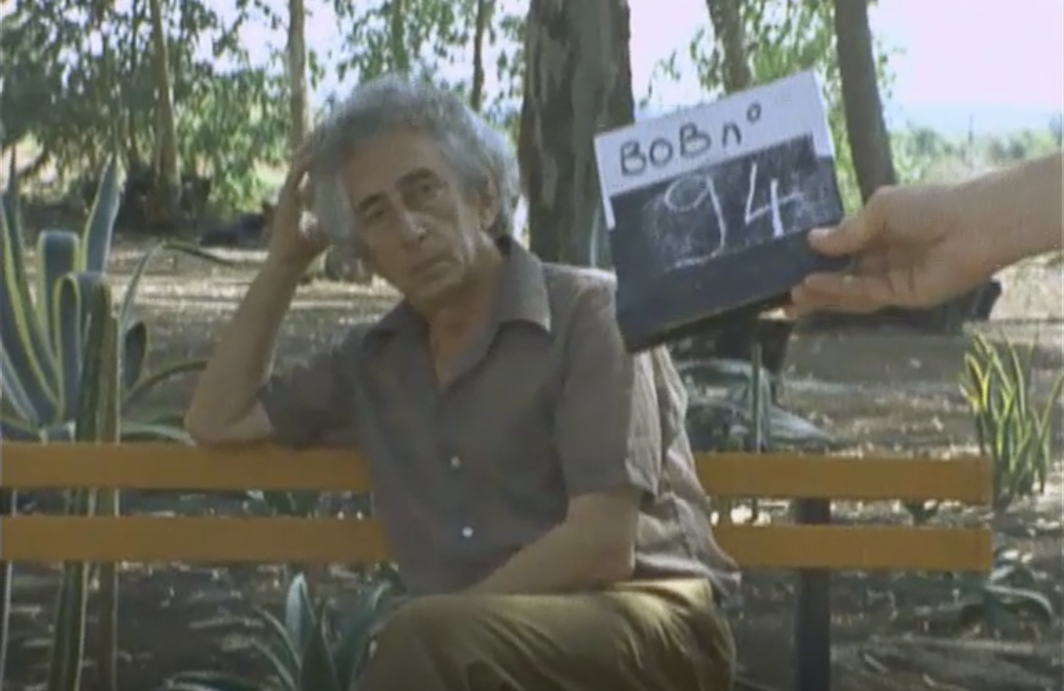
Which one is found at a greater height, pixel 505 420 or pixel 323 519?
pixel 505 420

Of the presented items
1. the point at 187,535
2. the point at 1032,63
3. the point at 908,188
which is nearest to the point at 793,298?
the point at 908,188

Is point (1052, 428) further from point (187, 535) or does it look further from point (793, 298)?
point (793, 298)

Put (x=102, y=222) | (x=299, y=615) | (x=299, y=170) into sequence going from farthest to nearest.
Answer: (x=102, y=222), (x=299, y=615), (x=299, y=170)

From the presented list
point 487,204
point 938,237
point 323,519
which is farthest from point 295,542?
point 938,237

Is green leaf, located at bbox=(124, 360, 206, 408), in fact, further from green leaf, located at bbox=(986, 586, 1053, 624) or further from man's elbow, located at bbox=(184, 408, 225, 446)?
green leaf, located at bbox=(986, 586, 1053, 624)

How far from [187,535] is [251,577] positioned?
1.07 feet

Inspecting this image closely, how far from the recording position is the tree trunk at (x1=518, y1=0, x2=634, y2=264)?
9.32 feet

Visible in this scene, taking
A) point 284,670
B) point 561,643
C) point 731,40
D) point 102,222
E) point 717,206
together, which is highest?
point 731,40

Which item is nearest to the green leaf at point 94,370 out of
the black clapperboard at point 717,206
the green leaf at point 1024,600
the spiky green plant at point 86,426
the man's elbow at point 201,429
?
the spiky green plant at point 86,426

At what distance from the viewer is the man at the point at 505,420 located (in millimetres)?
2080

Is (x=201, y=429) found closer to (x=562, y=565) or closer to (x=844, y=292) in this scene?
(x=562, y=565)

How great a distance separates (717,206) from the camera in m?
1.53

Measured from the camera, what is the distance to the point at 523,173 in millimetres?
2842

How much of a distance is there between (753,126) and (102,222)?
4.70 feet
